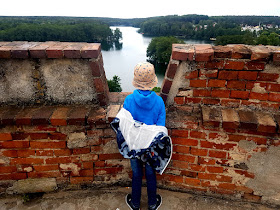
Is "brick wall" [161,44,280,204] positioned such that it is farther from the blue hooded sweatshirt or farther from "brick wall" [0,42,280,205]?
the blue hooded sweatshirt

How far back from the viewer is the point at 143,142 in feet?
4.97

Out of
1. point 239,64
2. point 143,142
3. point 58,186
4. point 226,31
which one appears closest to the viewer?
point 143,142

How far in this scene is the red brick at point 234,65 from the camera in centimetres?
163

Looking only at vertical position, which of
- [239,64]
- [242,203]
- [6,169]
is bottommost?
[242,203]

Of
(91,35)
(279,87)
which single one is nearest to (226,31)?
(91,35)

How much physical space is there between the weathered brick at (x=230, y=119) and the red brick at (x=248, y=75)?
1.01ft

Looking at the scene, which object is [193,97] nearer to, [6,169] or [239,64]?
[239,64]

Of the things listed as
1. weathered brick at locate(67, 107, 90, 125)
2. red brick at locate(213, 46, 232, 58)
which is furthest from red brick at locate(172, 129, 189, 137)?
weathered brick at locate(67, 107, 90, 125)

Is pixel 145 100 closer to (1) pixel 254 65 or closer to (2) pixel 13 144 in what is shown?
(1) pixel 254 65

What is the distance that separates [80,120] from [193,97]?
103 cm

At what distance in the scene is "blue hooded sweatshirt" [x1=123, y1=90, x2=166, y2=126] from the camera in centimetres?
145

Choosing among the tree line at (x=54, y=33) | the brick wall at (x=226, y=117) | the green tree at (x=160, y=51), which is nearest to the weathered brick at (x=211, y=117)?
the brick wall at (x=226, y=117)

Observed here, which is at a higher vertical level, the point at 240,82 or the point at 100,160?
the point at 240,82

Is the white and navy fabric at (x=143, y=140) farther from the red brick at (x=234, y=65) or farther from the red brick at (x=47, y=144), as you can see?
the red brick at (x=234, y=65)
